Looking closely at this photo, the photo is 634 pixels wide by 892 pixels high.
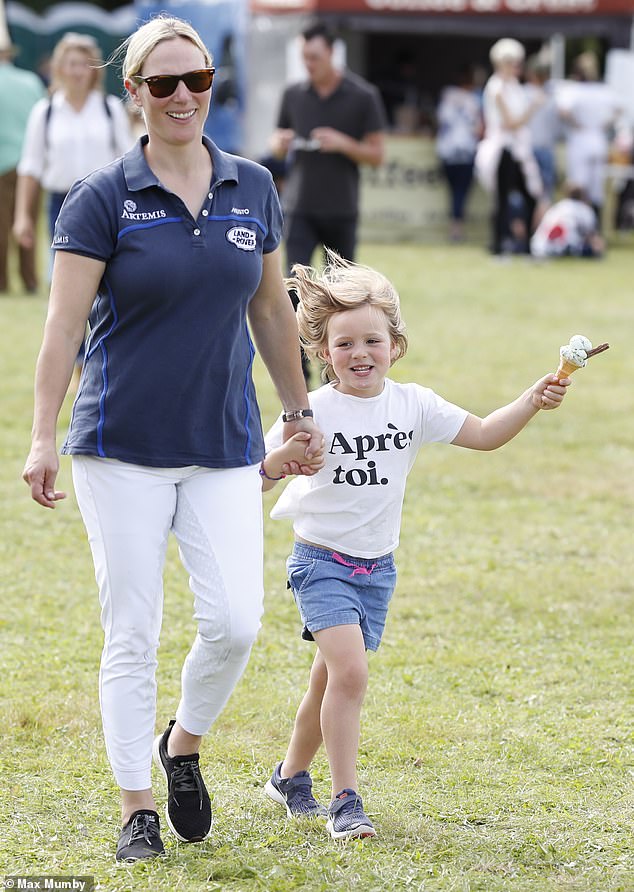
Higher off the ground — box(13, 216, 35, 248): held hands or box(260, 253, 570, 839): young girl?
box(13, 216, 35, 248): held hands

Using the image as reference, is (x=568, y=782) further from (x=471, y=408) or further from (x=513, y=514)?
(x=471, y=408)

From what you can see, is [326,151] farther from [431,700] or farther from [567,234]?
[567,234]

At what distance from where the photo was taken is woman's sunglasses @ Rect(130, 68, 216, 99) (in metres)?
3.36

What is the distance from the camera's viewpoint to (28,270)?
14.1 meters

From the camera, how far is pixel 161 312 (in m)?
3.36

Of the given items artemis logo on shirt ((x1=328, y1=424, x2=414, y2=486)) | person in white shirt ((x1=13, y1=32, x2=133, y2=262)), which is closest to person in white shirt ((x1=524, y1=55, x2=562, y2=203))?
person in white shirt ((x1=13, y1=32, x2=133, y2=262))

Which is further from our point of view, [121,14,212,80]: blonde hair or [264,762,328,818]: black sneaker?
[264,762,328,818]: black sneaker

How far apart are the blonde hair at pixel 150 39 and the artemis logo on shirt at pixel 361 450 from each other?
1031mm

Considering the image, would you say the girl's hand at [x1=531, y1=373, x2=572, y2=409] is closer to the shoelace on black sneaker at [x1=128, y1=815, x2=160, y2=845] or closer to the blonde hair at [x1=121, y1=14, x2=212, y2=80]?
the blonde hair at [x1=121, y1=14, x2=212, y2=80]

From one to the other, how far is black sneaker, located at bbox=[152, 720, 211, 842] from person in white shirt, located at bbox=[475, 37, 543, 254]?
14222 millimetres

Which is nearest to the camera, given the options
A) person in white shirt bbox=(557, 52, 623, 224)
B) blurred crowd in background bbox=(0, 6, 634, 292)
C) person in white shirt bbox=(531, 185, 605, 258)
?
blurred crowd in background bbox=(0, 6, 634, 292)

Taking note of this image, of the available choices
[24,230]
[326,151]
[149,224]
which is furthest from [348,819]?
[24,230]

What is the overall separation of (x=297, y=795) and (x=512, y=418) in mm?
1193

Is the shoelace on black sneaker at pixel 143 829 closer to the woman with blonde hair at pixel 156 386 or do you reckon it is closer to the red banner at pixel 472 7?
the woman with blonde hair at pixel 156 386
